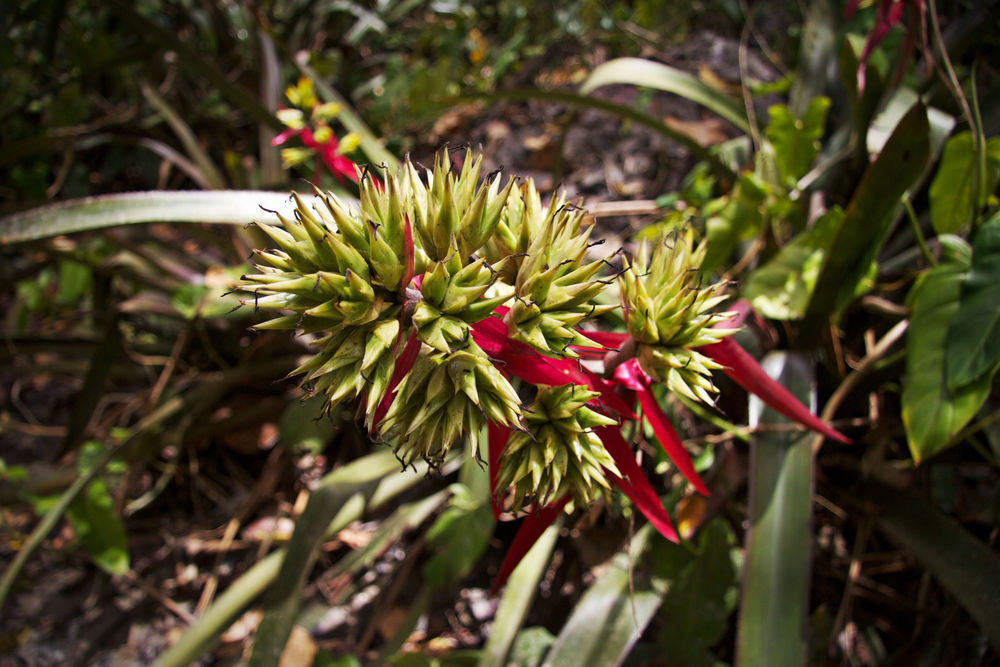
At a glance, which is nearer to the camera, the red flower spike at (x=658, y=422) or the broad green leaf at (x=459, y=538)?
the red flower spike at (x=658, y=422)

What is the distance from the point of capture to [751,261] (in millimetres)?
1231

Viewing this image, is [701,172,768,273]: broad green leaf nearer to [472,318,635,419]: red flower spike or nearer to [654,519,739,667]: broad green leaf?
[654,519,739,667]: broad green leaf

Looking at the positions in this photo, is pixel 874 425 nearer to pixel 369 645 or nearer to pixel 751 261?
pixel 751 261

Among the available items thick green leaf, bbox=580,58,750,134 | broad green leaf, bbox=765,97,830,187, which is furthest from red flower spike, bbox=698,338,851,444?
thick green leaf, bbox=580,58,750,134

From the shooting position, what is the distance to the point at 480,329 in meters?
0.47

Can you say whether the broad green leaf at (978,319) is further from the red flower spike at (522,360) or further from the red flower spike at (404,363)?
the red flower spike at (404,363)

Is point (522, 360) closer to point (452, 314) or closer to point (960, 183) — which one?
point (452, 314)

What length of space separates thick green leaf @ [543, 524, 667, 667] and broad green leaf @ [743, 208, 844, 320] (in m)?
0.44

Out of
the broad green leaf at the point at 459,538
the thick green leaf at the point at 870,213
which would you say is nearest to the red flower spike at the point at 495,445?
the broad green leaf at the point at 459,538

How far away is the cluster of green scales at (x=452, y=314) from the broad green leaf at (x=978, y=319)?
453 millimetres

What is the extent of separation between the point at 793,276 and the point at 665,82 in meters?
0.60

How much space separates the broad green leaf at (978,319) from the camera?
2.31ft

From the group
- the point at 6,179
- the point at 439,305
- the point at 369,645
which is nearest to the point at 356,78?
the point at 6,179

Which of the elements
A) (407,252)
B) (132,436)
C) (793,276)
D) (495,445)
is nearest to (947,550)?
(793,276)
